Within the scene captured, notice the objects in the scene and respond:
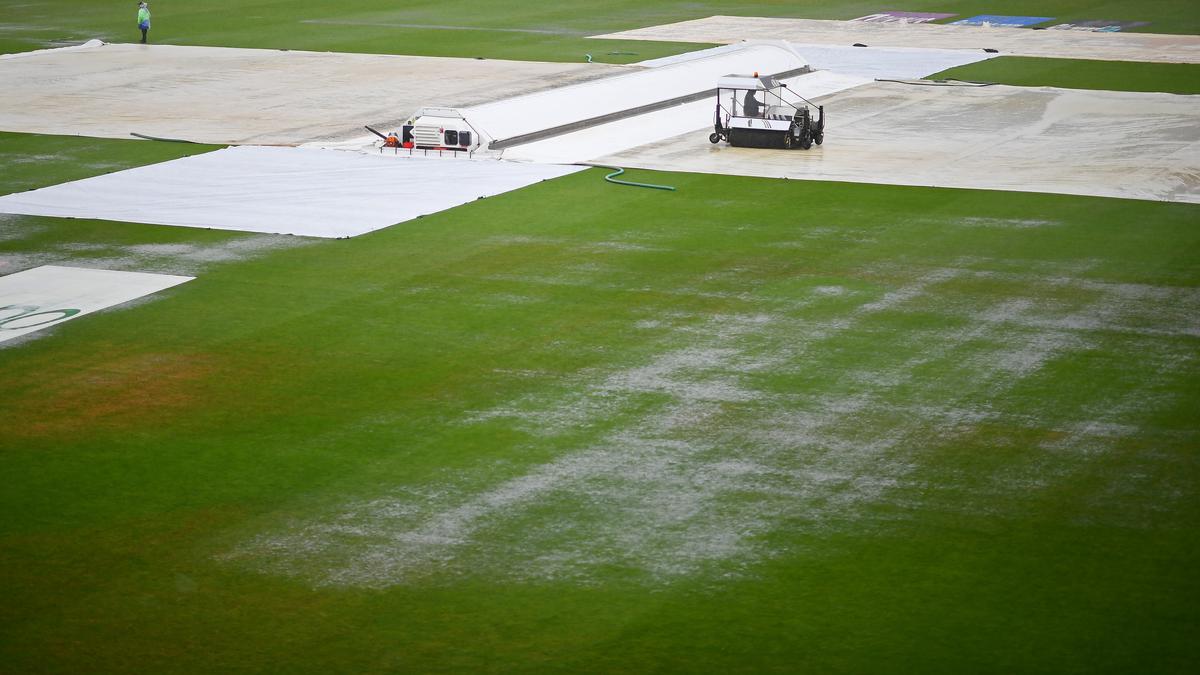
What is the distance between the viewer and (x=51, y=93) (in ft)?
142

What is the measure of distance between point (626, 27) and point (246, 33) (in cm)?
1552

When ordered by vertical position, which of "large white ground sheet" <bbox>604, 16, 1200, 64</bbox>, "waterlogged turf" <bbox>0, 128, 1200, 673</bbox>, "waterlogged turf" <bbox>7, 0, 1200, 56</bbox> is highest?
"waterlogged turf" <bbox>7, 0, 1200, 56</bbox>

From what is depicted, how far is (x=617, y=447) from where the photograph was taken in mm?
17094

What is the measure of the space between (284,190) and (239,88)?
1500cm

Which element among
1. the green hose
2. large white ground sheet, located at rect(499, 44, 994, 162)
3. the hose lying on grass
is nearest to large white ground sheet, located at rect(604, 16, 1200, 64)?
large white ground sheet, located at rect(499, 44, 994, 162)

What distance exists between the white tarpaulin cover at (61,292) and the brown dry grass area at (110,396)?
2324 mm

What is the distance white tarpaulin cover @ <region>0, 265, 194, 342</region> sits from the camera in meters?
21.9

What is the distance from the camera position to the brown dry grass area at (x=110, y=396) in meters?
17.7

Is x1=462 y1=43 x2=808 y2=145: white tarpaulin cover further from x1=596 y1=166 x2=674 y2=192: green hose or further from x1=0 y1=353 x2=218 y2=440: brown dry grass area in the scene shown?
x1=0 y1=353 x2=218 y2=440: brown dry grass area

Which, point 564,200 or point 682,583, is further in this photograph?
point 564,200

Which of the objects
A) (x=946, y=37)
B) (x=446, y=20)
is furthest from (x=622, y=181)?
(x=446, y=20)

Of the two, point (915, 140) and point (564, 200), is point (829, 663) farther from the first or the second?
point (915, 140)

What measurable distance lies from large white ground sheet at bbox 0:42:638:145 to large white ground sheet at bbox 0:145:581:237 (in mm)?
3202

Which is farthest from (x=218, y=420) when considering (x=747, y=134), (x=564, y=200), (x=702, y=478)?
(x=747, y=134)
